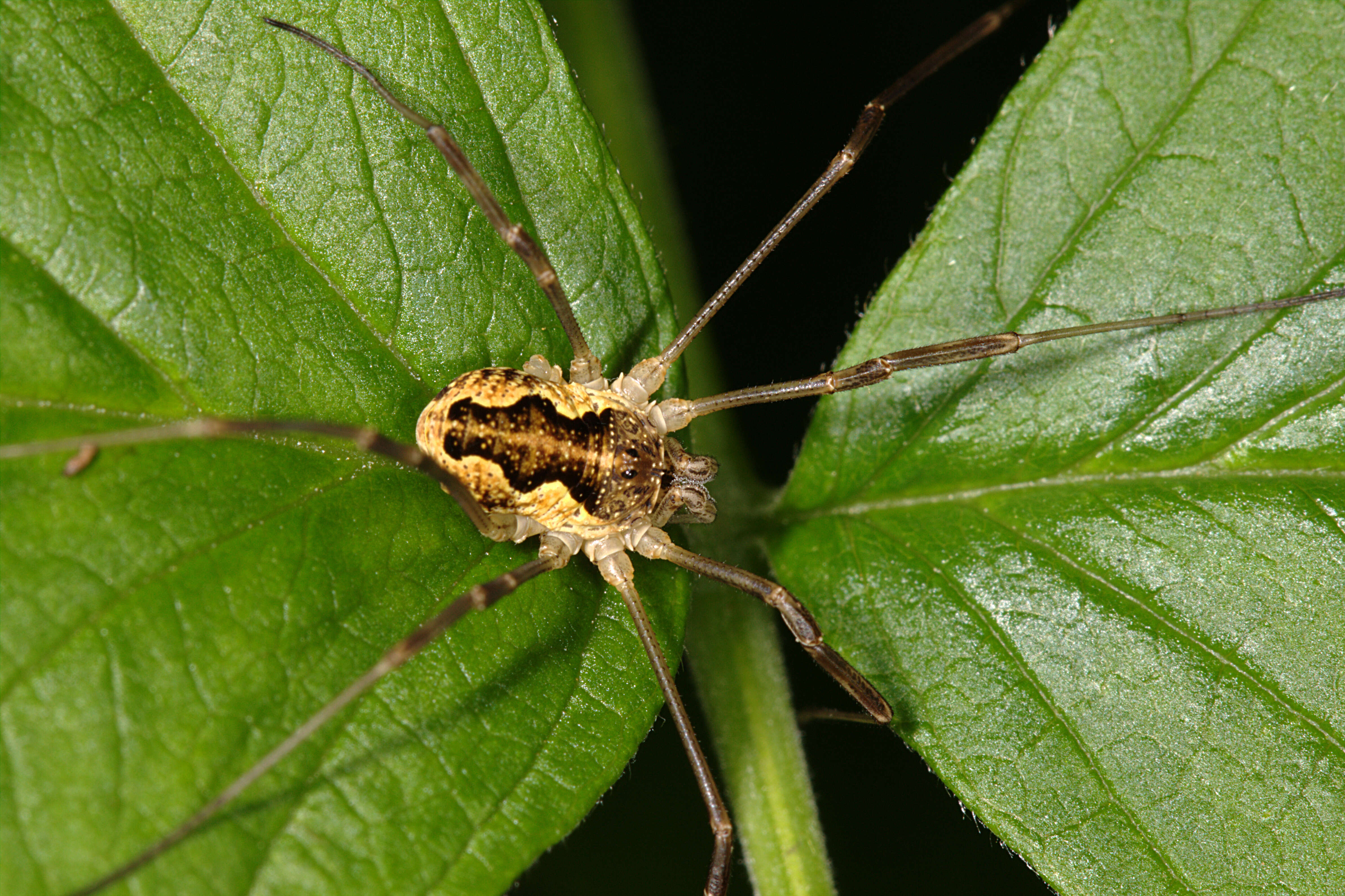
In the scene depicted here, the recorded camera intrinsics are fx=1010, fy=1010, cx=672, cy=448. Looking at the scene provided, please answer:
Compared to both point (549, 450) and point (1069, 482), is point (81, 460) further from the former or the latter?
point (1069, 482)

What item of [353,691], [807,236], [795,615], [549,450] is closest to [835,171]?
[807,236]

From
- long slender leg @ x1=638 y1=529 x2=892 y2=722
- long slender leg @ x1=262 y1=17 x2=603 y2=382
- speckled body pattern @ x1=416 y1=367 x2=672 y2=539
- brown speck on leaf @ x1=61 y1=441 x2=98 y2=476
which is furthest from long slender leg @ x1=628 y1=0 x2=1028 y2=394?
brown speck on leaf @ x1=61 y1=441 x2=98 y2=476

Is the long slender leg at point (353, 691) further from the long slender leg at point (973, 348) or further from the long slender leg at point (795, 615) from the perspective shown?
the long slender leg at point (973, 348)

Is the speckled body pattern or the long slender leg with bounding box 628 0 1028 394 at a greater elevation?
the long slender leg with bounding box 628 0 1028 394

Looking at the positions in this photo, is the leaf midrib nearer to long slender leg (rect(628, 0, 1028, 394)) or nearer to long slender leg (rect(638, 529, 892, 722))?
long slender leg (rect(638, 529, 892, 722))

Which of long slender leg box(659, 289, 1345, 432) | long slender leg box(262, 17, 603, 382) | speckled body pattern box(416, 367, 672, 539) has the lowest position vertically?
long slender leg box(659, 289, 1345, 432)

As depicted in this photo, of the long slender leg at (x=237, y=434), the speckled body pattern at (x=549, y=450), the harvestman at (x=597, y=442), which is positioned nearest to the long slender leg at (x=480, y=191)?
the harvestman at (x=597, y=442)
